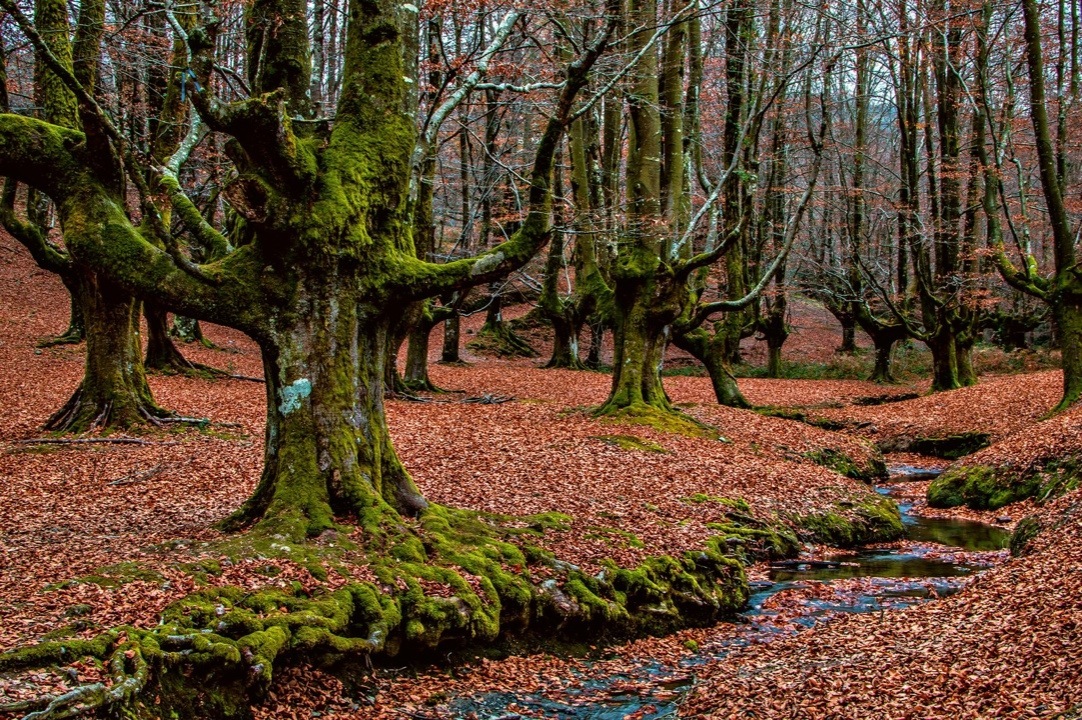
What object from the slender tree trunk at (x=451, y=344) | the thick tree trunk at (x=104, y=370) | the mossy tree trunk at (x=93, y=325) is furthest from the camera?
the slender tree trunk at (x=451, y=344)

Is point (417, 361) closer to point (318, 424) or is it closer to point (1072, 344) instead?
point (318, 424)

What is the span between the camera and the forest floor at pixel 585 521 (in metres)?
5.13

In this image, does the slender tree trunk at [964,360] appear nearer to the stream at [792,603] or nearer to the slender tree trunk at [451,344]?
the stream at [792,603]

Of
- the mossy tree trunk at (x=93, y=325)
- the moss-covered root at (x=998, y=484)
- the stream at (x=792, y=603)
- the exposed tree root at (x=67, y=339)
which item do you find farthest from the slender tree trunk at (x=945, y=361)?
the exposed tree root at (x=67, y=339)

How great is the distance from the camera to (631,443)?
13.1 m

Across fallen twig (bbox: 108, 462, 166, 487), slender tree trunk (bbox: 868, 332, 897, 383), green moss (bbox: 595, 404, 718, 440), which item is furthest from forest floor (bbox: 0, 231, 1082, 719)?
slender tree trunk (bbox: 868, 332, 897, 383)

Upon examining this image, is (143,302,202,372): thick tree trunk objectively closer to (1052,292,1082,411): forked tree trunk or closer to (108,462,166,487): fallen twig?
(108,462,166,487): fallen twig

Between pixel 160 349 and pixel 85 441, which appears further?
pixel 160 349

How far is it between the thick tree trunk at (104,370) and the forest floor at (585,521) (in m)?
0.69

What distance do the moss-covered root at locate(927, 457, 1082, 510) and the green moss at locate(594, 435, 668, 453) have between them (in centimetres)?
481

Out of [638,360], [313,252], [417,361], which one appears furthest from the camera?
[417,361]

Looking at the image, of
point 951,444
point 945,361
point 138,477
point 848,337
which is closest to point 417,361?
point 138,477

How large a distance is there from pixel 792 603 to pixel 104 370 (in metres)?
10.6

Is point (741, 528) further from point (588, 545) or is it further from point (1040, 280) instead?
point (1040, 280)
